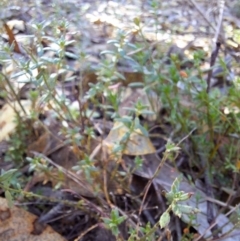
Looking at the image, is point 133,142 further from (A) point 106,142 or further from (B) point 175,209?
(B) point 175,209

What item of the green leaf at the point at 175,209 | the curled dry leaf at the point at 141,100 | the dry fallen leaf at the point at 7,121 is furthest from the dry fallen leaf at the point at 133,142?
the green leaf at the point at 175,209

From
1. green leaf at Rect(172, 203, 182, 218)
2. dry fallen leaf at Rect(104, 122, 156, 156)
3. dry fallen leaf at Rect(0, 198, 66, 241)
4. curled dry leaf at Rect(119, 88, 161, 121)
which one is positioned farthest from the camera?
curled dry leaf at Rect(119, 88, 161, 121)

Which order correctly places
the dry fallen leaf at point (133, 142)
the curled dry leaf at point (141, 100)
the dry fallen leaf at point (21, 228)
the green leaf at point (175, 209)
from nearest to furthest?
the green leaf at point (175, 209), the dry fallen leaf at point (21, 228), the dry fallen leaf at point (133, 142), the curled dry leaf at point (141, 100)

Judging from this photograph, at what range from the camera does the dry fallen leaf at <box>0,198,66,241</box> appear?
116 centimetres

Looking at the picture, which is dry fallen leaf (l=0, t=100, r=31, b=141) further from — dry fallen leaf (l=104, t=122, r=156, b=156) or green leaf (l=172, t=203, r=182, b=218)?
green leaf (l=172, t=203, r=182, b=218)

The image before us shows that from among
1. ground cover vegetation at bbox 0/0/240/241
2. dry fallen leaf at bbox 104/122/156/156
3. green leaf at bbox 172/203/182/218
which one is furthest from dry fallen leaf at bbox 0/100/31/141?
green leaf at bbox 172/203/182/218

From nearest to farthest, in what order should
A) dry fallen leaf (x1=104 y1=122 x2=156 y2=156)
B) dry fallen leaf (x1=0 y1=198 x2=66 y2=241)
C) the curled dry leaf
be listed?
dry fallen leaf (x1=0 y1=198 x2=66 y2=241)
dry fallen leaf (x1=104 y1=122 x2=156 y2=156)
the curled dry leaf

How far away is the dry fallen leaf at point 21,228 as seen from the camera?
116 cm

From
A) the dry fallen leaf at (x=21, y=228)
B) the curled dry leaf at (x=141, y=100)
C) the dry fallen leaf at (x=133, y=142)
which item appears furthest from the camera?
the curled dry leaf at (x=141, y=100)

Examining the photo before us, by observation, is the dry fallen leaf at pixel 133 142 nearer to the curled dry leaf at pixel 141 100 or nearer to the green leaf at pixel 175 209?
the curled dry leaf at pixel 141 100

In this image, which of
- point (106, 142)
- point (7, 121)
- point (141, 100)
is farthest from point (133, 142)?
point (7, 121)

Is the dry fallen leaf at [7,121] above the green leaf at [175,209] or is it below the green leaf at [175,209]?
below

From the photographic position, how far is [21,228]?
1.18 metres

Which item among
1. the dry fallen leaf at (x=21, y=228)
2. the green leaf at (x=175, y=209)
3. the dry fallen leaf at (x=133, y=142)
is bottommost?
the dry fallen leaf at (x=21, y=228)
